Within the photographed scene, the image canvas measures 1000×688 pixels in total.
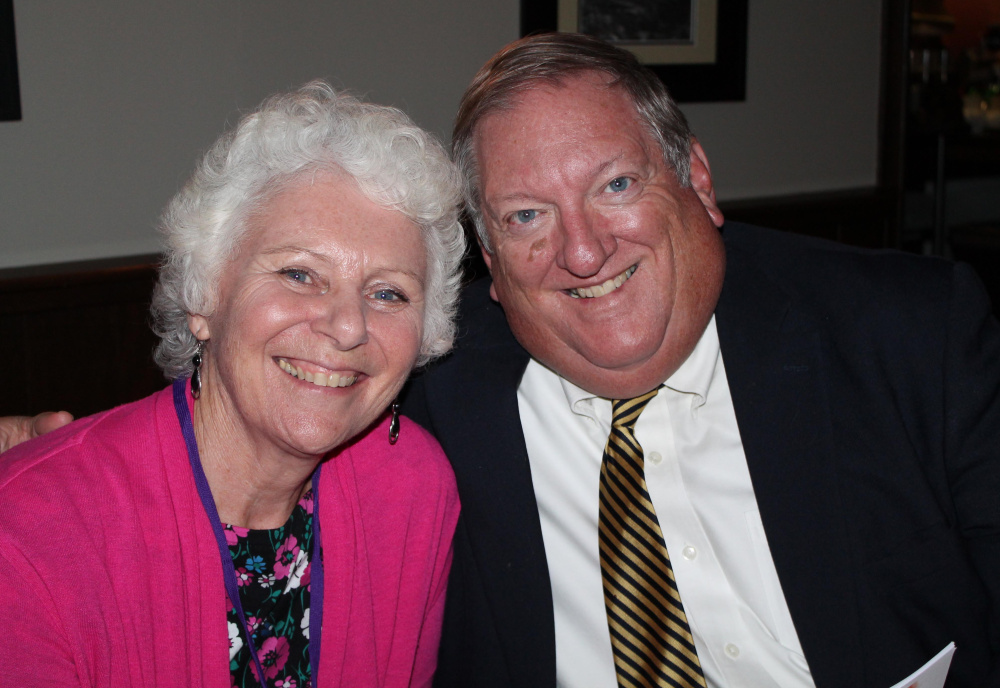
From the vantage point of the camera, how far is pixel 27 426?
1759 mm

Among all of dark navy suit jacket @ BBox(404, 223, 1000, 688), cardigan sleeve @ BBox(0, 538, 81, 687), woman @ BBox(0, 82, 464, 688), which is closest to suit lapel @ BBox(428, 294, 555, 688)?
dark navy suit jacket @ BBox(404, 223, 1000, 688)

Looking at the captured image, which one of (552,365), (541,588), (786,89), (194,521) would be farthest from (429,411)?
(786,89)

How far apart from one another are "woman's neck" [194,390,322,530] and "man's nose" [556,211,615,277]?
1.95 feet

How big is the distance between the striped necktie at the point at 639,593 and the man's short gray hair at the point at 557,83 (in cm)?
55

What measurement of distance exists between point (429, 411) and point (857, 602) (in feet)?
2.94

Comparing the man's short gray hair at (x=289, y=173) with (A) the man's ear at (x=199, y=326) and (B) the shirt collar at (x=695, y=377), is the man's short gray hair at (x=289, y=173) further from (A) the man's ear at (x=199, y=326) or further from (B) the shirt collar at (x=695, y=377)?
(B) the shirt collar at (x=695, y=377)

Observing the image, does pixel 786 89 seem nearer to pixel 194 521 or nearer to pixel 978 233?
pixel 978 233

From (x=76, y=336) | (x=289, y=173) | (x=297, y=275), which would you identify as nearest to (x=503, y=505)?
(x=297, y=275)

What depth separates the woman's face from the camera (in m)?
1.46

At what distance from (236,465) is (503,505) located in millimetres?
515

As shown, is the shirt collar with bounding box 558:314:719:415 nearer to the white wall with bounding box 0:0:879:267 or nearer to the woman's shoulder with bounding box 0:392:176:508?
the woman's shoulder with bounding box 0:392:176:508

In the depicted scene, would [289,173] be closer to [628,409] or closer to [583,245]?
[583,245]

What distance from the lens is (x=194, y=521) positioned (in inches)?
58.4

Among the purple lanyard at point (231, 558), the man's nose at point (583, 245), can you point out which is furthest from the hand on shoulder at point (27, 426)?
the man's nose at point (583, 245)
